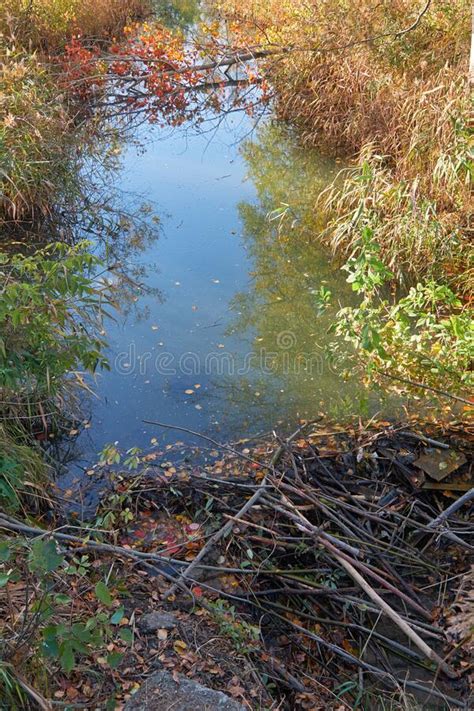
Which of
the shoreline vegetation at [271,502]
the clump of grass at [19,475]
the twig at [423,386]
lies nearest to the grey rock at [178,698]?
the shoreline vegetation at [271,502]

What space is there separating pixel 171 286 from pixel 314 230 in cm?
146

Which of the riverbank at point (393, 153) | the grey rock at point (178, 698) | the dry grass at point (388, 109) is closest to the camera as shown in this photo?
the grey rock at point (178, 698)

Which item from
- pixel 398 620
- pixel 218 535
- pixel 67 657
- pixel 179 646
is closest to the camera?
pixel 67 657

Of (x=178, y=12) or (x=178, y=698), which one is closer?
(x=178, y=698)

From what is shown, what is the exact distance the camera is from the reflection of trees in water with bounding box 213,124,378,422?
4320mm

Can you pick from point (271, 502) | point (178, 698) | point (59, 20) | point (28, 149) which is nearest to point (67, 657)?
point (178, 698)

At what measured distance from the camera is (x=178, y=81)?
9008 mm

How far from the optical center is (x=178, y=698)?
2.13 meters

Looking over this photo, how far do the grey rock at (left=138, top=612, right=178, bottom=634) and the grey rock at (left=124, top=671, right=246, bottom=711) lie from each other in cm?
31

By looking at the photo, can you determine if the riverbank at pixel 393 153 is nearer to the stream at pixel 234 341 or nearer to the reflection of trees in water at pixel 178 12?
the stream at pixel 234 341

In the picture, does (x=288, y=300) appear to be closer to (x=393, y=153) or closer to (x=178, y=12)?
(x=393, y=153)

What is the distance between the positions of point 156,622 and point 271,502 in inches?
31.6

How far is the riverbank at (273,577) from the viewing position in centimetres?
233

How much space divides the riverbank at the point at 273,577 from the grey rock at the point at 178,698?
97mm
